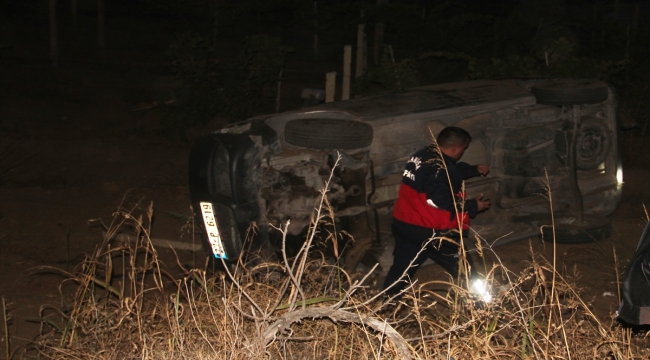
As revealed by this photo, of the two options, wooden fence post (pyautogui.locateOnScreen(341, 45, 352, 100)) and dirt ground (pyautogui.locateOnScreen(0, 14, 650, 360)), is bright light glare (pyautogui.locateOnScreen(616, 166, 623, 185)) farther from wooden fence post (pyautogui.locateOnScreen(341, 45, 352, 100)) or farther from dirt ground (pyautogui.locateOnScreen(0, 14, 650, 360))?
wooden fence post (pyautogui.locateOnScreen(341, 45, 352, 100))

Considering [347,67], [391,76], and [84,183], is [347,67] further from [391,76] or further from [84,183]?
[84,183]

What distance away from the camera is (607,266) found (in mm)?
6613

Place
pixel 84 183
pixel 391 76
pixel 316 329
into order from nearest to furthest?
pixel 316 329 < pixel 84 183 < pixel 391 76

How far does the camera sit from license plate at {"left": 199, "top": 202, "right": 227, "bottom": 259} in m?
5.53

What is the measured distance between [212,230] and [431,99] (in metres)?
2.12

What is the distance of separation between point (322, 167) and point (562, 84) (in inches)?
101

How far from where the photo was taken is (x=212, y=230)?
18.2ft

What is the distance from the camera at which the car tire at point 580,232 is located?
6.86 metres

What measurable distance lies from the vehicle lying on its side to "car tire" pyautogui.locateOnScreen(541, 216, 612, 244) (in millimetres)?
13

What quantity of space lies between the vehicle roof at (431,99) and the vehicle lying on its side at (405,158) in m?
0.01

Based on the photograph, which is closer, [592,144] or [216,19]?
[592,144]

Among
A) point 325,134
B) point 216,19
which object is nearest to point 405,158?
point 325,134

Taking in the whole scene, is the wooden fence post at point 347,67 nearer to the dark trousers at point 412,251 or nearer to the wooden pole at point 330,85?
the wooden pole at point 330,85

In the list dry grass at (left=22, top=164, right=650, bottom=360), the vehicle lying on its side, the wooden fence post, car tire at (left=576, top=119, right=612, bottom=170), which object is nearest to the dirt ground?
dry grass at (left=22, top=164, right=650, bottom=360)
